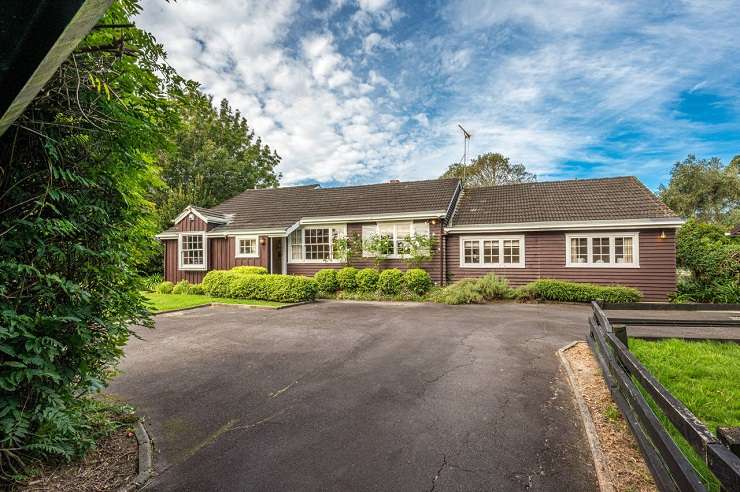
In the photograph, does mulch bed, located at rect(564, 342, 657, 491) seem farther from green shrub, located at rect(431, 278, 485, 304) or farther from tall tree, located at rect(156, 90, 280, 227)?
tall tree, located at rect(156, 90, 280, 227)

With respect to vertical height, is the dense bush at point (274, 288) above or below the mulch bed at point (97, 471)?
above

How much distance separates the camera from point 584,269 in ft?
46.1

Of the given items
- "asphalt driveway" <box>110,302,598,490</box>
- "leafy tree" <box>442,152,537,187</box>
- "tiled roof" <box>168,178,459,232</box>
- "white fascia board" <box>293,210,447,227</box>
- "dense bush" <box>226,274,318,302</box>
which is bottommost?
"asphalt driveway" <box>110,302,598,490</box>

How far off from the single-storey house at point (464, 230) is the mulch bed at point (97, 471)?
13.5m

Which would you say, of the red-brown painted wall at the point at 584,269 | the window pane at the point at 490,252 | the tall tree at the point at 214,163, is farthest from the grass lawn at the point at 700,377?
the tall tree at the point at 214,163

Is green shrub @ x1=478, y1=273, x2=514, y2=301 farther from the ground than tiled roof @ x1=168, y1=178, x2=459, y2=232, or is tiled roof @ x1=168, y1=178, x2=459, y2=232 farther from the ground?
tiled roof @ x1=168, y1=178, x2=459, y2=232

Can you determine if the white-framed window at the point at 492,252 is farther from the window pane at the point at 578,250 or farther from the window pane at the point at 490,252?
the window pane at the point at 578,250

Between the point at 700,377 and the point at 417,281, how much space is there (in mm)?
9824

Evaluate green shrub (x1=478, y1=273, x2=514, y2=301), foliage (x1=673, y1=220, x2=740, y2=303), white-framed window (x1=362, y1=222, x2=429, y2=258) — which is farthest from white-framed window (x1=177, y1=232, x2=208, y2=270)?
foliage (x1=673, y1=220, x2=740, y2=303)

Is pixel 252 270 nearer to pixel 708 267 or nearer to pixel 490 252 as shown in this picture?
pixel 490 252

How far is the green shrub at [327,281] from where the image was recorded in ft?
49.4

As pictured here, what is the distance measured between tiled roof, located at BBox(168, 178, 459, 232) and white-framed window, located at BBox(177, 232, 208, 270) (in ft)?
3.58

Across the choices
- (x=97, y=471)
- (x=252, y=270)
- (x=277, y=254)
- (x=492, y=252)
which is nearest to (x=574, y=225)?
(x=492, y=252)

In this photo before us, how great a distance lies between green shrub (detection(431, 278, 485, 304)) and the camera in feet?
42.8
